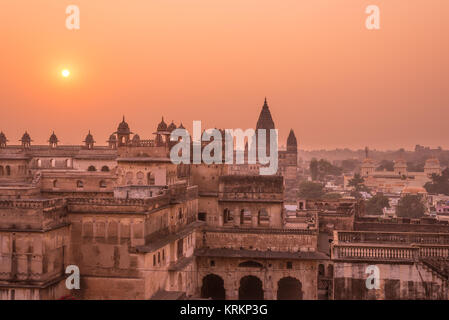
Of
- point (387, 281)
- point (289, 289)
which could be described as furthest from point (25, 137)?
point (387, 281)

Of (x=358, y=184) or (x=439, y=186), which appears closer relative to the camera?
(x=439, y=186)

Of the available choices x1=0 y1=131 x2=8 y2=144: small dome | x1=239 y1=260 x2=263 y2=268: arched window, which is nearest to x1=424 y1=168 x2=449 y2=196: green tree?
x1=239 y1=260 x2=263 y2=268: arched window

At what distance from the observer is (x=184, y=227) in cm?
3425

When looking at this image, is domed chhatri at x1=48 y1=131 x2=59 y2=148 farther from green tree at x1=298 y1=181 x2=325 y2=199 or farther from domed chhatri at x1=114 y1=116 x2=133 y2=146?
green tree at x1=298 y1=181 x2=325 y2=199

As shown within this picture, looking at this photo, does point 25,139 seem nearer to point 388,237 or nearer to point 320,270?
point 320,270

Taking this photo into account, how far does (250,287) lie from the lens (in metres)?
38.9

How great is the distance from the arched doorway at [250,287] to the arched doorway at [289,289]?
58.4 inches

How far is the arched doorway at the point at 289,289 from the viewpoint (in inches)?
1479

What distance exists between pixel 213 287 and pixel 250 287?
291 cm

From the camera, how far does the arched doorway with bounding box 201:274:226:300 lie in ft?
123

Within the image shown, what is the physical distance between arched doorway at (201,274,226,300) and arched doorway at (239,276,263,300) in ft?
5.02

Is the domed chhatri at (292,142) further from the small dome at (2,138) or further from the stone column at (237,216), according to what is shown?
the stone column at (237,216)

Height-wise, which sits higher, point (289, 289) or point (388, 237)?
point (388, 237)
